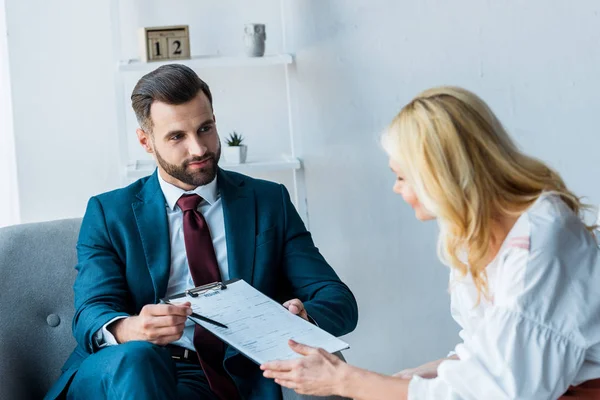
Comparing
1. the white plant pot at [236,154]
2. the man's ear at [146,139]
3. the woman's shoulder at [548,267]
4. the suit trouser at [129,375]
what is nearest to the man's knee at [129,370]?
the suit trouser at [129,375]

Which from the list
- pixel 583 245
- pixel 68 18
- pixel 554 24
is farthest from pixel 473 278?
pixel 68 18

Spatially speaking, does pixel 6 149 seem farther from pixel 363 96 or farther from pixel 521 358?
pixel 521 358

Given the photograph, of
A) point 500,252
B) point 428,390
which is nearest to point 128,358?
point 428,390

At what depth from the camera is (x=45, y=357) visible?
7.57 feet

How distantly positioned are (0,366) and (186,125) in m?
0.76

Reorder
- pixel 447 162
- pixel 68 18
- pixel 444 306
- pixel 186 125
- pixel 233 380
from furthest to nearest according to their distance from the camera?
1. pixel 444 306
2. pixel 68 18
3. pixel 186 125
4. pixel 233 380
5. pixel 447 162

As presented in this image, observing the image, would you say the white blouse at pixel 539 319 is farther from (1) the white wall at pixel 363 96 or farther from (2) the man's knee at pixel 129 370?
(1) the white wall at pixel 363 96

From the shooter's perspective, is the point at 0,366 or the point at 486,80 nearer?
the point at 0,366

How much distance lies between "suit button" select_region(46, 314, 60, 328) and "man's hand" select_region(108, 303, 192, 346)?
45 cm

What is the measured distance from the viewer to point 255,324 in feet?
6.31

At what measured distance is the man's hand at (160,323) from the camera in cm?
190

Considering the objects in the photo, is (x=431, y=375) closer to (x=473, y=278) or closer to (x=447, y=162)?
(x=473, y=278)

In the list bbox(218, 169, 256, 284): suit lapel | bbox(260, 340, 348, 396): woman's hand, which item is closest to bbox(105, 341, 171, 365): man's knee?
bbox(260, 340, 348, 396): woman's hand

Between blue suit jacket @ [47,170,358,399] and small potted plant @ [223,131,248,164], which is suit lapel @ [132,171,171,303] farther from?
small potted plant @ [223,131,248,164]
